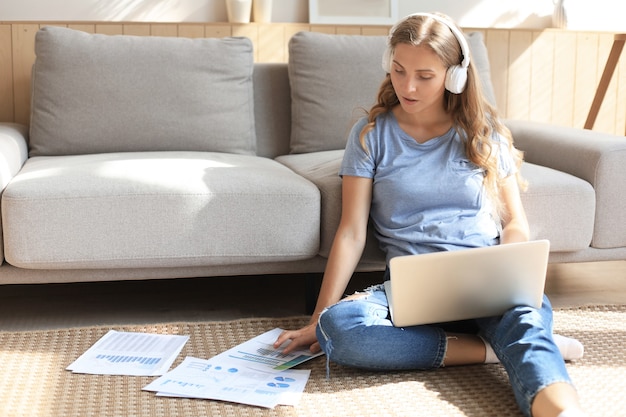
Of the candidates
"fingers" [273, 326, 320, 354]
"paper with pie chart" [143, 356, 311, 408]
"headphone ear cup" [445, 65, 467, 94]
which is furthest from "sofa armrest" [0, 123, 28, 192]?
"headphone ear cup" [445, 65, 467, 94]

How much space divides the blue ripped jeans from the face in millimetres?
460

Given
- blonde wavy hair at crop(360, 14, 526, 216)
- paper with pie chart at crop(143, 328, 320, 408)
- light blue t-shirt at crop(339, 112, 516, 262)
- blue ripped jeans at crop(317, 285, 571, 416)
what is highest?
blonde wavy hair at crop(360, 14, 526, 216)

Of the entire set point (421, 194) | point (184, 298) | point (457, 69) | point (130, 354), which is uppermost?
point (457, 69)

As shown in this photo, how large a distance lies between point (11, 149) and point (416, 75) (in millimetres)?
1208

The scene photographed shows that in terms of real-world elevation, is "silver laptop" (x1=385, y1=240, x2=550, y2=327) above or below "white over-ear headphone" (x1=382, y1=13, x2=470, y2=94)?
below

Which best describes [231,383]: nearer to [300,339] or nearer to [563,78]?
[300,339]

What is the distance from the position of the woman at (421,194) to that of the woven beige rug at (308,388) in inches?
1.8

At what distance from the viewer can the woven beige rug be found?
174cm

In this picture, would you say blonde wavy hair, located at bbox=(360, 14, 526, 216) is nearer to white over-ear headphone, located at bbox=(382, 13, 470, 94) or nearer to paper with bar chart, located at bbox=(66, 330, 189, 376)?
white over-ear headphone, located at bbox=(382, 13, 470, 94)

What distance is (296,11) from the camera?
3354 millimetres

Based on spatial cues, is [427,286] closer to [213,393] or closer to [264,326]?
[213,393]

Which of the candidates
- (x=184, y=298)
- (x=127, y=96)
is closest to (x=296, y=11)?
(x=127, y=96)

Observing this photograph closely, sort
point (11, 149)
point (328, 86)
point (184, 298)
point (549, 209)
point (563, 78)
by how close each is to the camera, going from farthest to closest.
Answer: point (563, 78) → point (328, 86) → point (184, 298) → point (11, 149) → point (549, 209)

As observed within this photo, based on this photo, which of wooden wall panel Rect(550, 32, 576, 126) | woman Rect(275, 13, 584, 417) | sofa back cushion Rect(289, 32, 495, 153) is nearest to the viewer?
woman Rect(275, 13, 584, 417)
